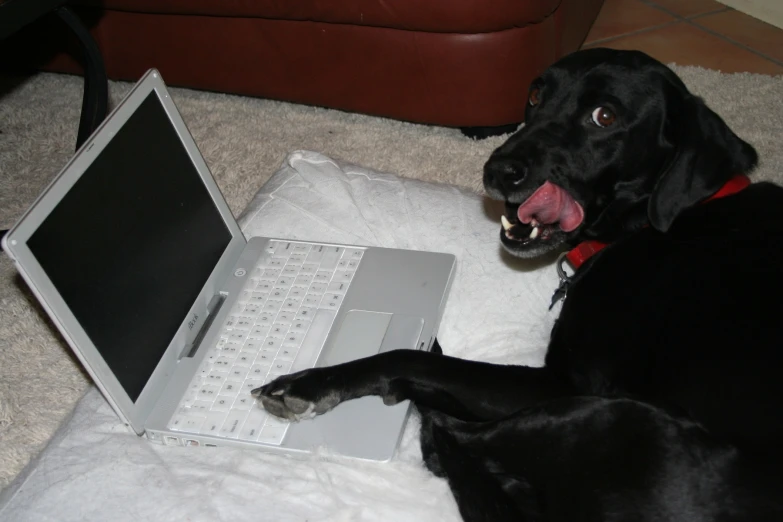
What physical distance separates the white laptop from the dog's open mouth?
0.17 m

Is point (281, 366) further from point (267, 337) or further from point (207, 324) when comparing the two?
point (207, 324)

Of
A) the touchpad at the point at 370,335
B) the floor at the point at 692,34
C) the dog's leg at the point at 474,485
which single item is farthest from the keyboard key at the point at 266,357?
the floor at the point at 692,34

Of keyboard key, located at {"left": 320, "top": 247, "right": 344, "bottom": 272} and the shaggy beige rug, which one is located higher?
keyboard key, located at {"left": 320, "top": 247, "right": 344, "bottom": 272}

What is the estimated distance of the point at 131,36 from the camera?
9.62 ft

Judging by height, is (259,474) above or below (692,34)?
above

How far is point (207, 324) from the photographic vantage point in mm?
1624

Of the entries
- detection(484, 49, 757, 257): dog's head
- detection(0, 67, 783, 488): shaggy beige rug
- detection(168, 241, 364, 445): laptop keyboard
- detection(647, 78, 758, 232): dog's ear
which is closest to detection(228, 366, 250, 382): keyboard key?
detection(168, 241, 364, 445): laptop keyboard

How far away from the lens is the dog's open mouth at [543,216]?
1.69 meters

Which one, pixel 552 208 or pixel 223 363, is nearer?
pixel 223 363

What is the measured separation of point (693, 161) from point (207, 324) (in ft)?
3.58

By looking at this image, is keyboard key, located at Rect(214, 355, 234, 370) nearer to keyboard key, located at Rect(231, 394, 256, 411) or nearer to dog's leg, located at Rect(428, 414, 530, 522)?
keyboard key, located at Rect(231, 394, 256, 411)

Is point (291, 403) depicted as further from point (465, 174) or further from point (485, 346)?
point (465, 174)

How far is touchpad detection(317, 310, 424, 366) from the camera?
1.62 metres

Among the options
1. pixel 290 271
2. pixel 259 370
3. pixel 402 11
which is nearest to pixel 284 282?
pixel 290 271
